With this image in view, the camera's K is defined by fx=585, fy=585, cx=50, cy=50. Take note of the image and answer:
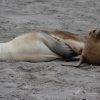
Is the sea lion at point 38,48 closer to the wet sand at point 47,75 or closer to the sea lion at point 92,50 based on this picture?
the wet sand at point 47,75

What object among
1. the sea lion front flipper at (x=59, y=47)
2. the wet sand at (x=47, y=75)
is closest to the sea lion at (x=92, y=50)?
the wet sand at (x=47, y=75)

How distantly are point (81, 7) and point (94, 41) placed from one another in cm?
502

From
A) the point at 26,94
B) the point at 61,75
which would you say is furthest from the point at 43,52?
the point at 26,94

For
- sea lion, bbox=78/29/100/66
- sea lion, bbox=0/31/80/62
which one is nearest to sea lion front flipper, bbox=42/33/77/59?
sea lion, bbox=0/31/80/62

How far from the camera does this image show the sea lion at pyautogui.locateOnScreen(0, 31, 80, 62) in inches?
287

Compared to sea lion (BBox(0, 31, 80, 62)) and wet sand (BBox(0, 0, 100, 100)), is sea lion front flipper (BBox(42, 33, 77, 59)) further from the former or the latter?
wet sand (BBox(0, 0, 100, 100))

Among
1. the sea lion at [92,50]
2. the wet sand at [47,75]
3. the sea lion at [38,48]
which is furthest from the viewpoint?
the sea lion at [38,48]

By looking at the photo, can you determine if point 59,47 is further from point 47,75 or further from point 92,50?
point 47,75

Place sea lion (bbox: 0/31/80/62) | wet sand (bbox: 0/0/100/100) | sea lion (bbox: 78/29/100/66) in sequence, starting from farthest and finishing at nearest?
1. sea lion (bbox: 0/31/80/62)
2. sea lion (bbox: 78/29/100/66)
3. wet sand (bbox: 0/0/100/100)

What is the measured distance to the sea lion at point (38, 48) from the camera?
23.9 feet

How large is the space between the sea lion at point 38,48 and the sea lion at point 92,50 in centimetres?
36

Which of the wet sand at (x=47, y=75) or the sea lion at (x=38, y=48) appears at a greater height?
the sea lion at (x=38, y=48)

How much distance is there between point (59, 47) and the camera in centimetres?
738

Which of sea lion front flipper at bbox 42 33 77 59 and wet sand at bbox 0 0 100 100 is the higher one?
sea lion front flipper at bbox 42 33 77 59
